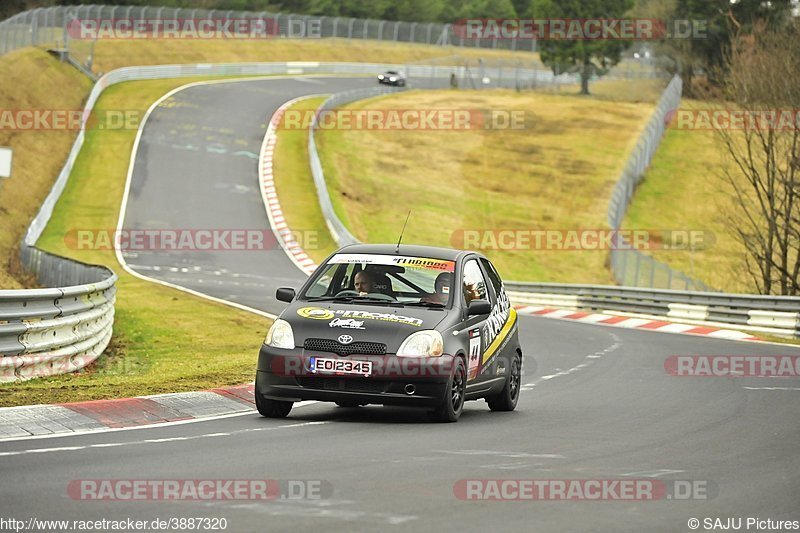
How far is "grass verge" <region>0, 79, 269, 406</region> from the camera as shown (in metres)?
13.9

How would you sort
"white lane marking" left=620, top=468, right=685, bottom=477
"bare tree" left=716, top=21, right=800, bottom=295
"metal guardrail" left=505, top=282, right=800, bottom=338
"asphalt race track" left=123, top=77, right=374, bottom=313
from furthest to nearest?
"asphalt race track" left=123, top=77, right=374, bottom=313, "bare tree" left=716, top=21, right=800, bottom=295, "metal guardrail" left=505, top=282, right=800, bottom=338, "white lane marking" left=620, top=468, right=685, bottom=477

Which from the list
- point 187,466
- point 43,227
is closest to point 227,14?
point 43,227

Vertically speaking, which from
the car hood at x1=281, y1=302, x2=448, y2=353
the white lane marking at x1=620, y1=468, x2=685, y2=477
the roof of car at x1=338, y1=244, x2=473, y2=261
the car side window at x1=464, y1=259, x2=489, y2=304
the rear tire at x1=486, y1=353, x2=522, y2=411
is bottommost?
the rear tire at x1=486, y1=353, x2=522, y2=411

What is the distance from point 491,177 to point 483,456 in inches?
2125

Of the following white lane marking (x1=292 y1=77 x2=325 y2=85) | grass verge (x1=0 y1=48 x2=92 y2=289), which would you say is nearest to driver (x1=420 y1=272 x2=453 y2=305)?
grass verge (x1=0 y1=48 x2=92 y2=289)

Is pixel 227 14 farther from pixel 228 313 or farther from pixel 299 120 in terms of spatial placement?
pixel 228 313

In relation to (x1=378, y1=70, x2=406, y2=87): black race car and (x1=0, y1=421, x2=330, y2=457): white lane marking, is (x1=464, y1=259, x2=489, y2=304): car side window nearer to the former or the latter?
(x1=0, y1=421, x2=330, y2=457): white lane marking

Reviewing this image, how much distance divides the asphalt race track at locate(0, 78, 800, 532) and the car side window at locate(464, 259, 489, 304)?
3.90 ft

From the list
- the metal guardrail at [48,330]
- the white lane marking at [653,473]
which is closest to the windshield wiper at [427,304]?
the white lane marking at [653,473]

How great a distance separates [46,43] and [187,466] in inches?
2419

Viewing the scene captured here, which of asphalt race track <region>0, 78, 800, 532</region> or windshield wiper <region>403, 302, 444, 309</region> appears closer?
asphalt race track <region>0, 78, 800, 532</region>

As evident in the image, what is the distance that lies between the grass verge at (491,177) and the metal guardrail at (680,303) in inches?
373

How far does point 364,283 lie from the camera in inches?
508

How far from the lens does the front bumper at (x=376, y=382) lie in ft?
38.5
